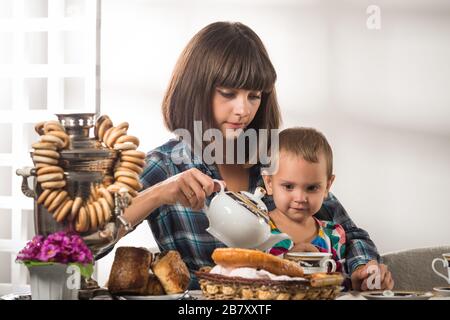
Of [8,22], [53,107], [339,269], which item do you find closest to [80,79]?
[53,107]

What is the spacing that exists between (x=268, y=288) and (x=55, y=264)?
451mm

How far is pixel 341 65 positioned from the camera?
300 cm

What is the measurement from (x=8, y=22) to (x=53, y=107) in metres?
0.42

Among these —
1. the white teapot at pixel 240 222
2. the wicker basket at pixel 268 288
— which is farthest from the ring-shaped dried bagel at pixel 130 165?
the wicker basket at pixel 268 288

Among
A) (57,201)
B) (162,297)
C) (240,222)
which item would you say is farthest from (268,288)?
(57,201)

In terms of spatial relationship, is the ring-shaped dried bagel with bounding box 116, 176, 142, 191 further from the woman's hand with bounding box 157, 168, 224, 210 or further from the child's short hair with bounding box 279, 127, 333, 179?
the child's short hair with bounding box 279, 127, 333, 179

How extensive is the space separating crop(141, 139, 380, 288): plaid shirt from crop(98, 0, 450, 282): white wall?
10cm

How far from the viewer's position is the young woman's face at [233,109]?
289 centimetres

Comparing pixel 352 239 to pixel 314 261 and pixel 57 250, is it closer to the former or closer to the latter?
pixel 314 261

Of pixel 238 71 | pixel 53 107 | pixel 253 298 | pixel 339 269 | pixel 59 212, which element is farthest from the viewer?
pixel 53 107

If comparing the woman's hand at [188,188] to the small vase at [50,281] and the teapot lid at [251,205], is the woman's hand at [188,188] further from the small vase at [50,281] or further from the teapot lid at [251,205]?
the small vase at [50,281]

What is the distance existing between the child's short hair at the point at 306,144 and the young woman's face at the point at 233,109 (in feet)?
0.48
